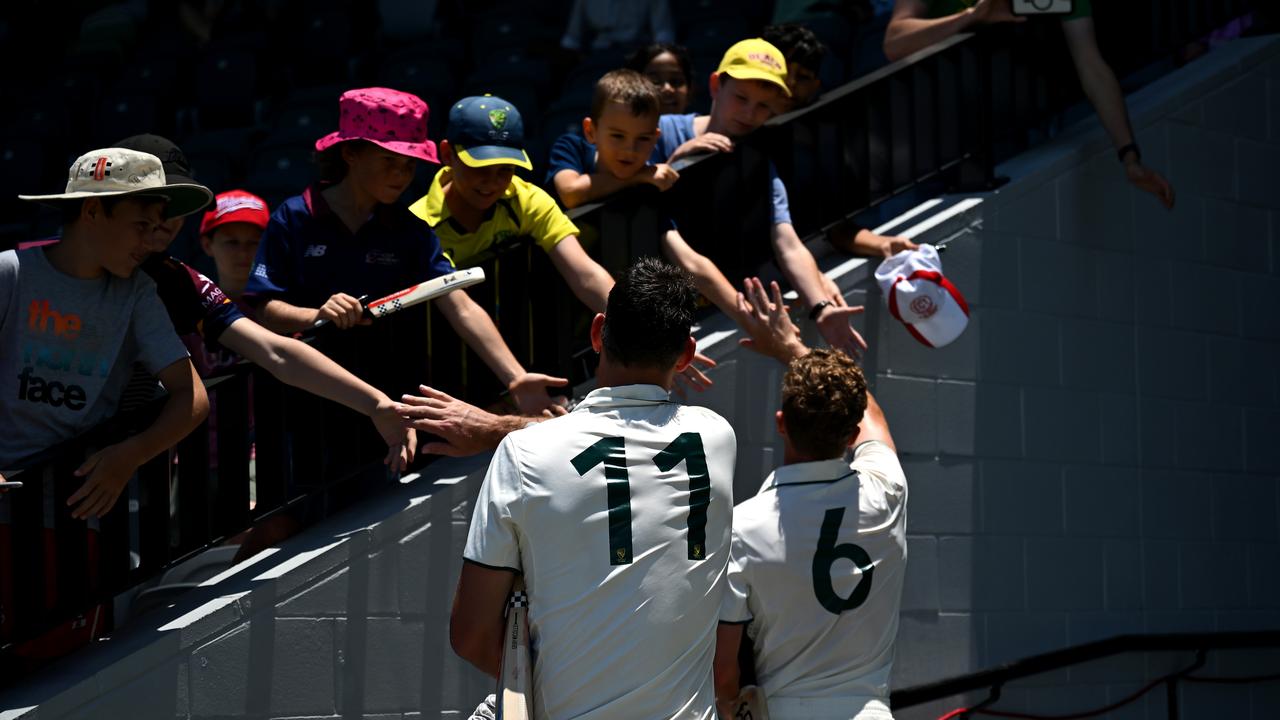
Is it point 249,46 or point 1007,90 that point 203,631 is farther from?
point 249,46

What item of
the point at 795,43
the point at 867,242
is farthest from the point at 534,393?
the point at 795,43

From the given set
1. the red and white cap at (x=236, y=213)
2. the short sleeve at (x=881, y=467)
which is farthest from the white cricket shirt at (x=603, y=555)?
the red and white cap at (x=236, y=213)

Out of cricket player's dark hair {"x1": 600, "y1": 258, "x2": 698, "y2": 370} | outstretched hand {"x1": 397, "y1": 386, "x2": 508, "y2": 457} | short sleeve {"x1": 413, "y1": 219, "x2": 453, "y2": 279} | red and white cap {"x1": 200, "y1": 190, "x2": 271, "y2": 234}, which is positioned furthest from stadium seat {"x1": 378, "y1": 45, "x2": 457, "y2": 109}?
cricket player's dark hair {"x1": 600, "y1": 258, "x2": 698, "y2": 370}

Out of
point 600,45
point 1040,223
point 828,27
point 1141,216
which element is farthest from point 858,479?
point 600,45

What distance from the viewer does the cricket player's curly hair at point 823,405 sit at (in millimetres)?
3650

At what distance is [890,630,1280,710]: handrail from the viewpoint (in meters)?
4.75

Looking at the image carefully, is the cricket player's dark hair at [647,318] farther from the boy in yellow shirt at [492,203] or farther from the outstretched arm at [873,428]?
the boy in yellow shirt at [492,203]

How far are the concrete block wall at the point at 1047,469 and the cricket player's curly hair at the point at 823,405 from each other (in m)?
0.88

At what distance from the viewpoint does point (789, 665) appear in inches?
142

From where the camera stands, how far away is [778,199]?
491 centimetres

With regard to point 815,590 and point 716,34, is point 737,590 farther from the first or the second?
point 716,34

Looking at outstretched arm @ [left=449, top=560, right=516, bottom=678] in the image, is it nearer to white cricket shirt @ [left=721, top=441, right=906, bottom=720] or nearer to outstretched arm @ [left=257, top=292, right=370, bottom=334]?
white cricket shirt @ [left=721, top=441, right=906, bottom=720]

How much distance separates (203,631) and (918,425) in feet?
7.92

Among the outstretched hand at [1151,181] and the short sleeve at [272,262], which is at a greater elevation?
the outstretched hand at [1151,181]
